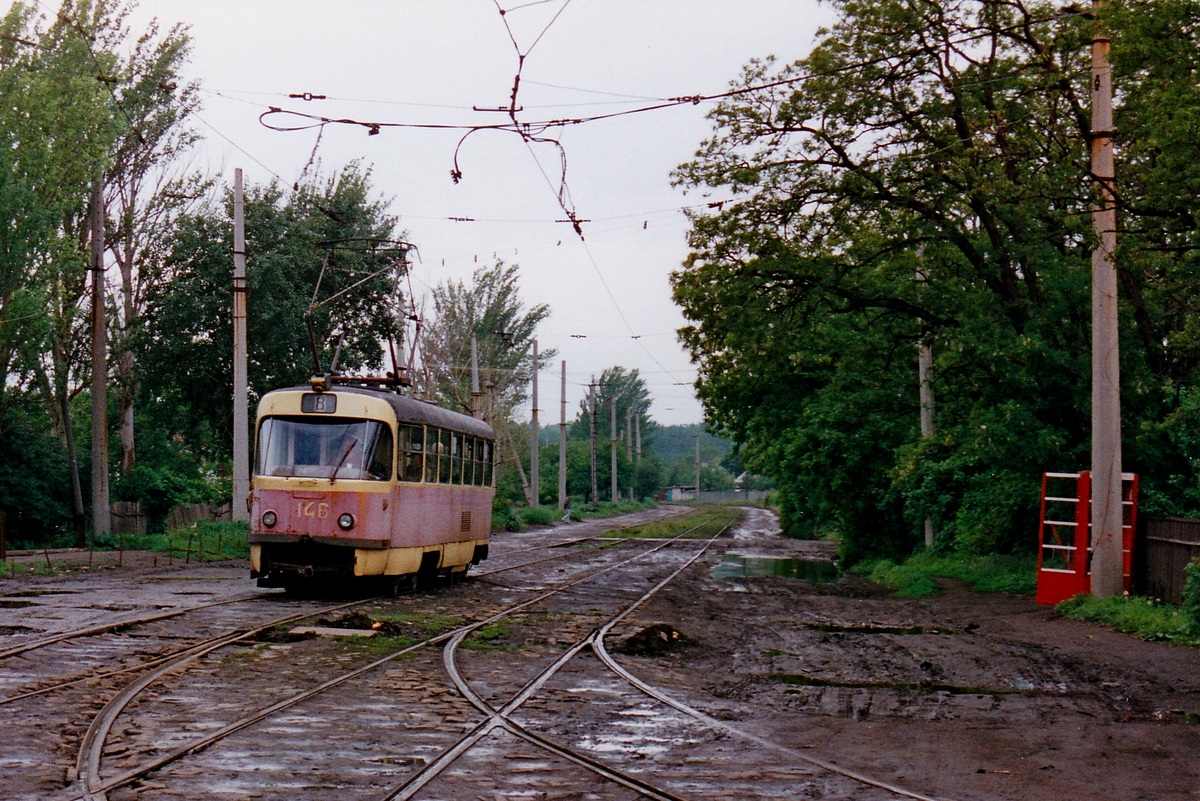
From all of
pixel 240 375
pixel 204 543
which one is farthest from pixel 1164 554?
pixel 204 543

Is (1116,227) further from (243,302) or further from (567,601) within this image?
(243,302)

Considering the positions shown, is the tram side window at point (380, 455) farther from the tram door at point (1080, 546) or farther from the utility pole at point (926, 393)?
the utility pole at point (926, 393)

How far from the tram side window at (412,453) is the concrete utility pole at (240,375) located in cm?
981

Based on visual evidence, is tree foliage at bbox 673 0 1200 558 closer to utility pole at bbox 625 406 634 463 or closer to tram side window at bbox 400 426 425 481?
tram side window at bbox 400 426 425 481

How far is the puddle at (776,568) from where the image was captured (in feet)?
101

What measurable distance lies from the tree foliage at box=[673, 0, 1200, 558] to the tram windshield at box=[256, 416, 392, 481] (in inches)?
290

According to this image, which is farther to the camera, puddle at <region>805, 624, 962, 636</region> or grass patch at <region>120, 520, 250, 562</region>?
grass patch at <region>120, 520, 250, 562</region>

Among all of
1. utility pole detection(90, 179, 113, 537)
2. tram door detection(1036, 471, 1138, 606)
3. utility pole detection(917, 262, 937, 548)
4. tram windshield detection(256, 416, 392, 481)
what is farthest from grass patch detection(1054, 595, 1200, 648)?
utility pole detection(90, 179, 113, 537)

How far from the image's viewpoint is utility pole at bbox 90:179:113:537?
30.4 m

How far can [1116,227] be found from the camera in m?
18.6

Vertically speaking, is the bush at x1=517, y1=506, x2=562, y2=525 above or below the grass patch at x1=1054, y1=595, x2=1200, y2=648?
below

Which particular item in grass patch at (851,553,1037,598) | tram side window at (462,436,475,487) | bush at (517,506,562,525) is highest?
tram side window at (462,436,475,487)

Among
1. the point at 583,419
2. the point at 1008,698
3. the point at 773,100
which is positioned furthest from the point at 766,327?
the point at 583,419

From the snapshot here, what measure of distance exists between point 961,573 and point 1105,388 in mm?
9110
